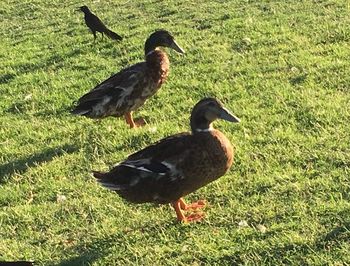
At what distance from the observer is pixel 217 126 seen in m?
7.76

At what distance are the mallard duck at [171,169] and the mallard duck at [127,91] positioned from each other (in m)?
2.30

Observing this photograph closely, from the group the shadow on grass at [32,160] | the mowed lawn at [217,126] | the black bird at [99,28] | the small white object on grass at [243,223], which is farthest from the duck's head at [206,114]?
the black bird at [99,28]

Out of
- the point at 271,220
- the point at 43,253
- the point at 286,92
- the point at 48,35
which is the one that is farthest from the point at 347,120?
the point at 48,35

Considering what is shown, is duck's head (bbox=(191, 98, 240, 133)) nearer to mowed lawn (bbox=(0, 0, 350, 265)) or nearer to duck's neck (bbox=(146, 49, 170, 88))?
mowed lawn (bbox=(0, 0, 350, 265))

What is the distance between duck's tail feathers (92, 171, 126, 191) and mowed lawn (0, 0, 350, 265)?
45 centimetres

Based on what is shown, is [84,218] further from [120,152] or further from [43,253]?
[120,152]

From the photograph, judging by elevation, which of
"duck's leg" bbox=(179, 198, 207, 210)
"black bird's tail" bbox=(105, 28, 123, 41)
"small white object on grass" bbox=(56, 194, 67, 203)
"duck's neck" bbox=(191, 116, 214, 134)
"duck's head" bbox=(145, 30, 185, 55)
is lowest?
"small white object on grass" bbox=(56, 194, 67, 203)

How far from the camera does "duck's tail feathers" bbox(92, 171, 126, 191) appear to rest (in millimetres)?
5605

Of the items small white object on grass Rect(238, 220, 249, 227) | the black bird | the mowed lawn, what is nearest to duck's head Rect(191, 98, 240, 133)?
the mowed lawn

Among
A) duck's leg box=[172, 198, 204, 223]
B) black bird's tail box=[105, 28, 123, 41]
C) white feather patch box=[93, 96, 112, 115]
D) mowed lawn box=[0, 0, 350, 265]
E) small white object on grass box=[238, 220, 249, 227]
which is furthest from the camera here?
black bird's tail box=[105, 28, 123, 41]

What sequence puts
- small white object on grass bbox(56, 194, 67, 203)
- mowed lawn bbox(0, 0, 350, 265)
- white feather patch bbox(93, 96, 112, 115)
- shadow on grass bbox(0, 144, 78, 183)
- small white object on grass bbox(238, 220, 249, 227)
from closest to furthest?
1. mowed lawn bbox(0, 0, 350, 265)
2. small white object on grass bbox(238, 220, 249, 227)
3. small white object on grass bbox(56, 194, 67, 203)
4. shadow on grass bbox(0, 144, 78, 183)
5. white feather patch bbox(93, 96, 112, 115)

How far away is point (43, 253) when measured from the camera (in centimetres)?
563

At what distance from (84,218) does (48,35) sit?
27.8ft

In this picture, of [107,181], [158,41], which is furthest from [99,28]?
[107,181]
